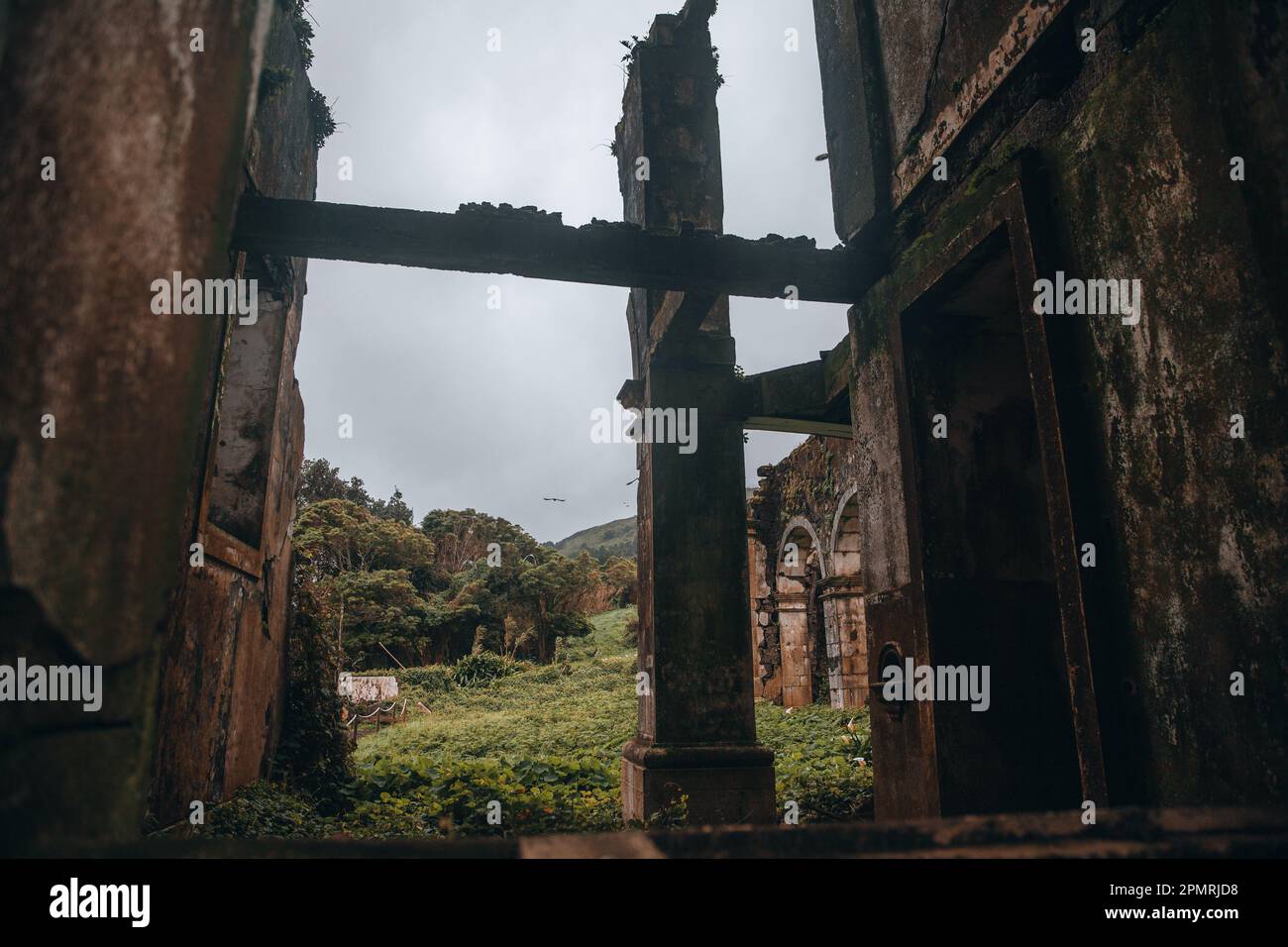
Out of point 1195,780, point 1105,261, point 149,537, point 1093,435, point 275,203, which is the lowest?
point 1195,780

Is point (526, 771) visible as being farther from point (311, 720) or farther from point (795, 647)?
point (795, 647)

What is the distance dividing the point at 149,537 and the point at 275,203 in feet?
13.1

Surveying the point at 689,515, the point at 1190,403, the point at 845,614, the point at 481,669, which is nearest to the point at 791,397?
the point at 689,515

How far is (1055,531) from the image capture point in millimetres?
3273

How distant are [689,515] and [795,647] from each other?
11.3 metres

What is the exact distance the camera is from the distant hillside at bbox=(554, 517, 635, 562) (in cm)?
8319

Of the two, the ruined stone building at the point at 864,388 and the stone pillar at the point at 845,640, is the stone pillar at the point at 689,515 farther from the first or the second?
the stone pillar at the point at 845,640

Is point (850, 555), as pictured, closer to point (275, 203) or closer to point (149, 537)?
point (275, 203)

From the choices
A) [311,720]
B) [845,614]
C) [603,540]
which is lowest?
[311,720]

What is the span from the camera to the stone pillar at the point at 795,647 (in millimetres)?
16688

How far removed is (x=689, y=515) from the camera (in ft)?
22.2

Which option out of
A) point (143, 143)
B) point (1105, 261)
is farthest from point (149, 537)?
point (1105, 261)

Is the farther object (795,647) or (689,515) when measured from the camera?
(795,647)

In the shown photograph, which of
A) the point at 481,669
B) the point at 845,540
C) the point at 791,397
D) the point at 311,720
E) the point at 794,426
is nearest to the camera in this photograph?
the point at 791,397
